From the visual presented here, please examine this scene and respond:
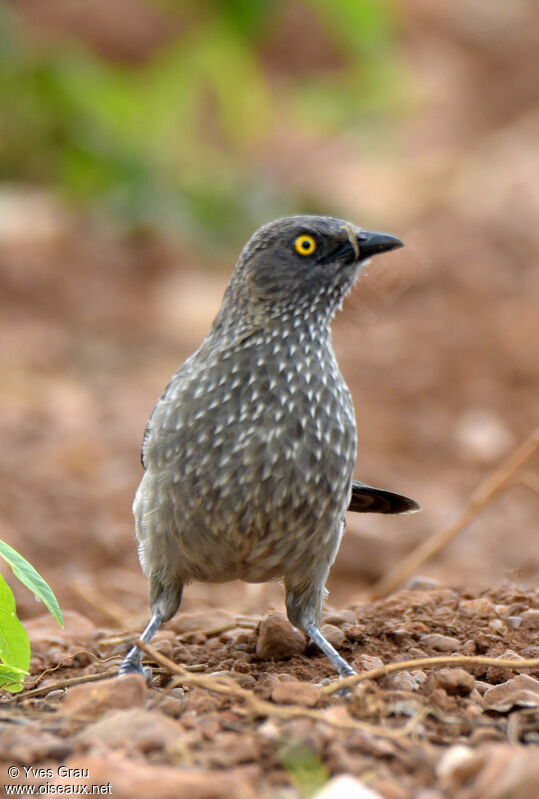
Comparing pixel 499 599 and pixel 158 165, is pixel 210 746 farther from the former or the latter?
pixel 158 165

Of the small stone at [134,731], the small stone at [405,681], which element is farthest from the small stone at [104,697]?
the small stone at [405,681]

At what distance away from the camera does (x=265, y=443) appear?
12.5ft

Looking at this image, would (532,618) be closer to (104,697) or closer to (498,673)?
(498,673)

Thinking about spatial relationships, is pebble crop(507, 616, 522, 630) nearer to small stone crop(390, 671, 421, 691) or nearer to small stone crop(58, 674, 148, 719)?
small stone crop(390, 671, 421, 691)

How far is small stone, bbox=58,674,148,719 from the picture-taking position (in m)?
2.91

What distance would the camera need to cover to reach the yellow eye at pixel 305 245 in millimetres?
4254

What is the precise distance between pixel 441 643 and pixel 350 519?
150 inches

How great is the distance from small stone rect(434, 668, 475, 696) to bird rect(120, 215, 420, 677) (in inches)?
23.7

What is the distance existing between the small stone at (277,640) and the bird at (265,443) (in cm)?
6

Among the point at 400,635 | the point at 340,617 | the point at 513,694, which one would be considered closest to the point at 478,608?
the point at 400,635

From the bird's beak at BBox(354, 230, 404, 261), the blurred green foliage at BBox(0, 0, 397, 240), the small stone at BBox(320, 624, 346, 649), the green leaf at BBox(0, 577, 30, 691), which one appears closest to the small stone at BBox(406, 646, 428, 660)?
the small stone at BBox(320, 624, 346, 649)

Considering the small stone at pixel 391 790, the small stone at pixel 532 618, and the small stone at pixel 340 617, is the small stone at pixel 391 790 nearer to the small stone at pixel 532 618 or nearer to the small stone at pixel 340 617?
the small stone at pixel 532 618

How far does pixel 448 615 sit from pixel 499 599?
1.18ft

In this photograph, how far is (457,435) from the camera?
348 inches
